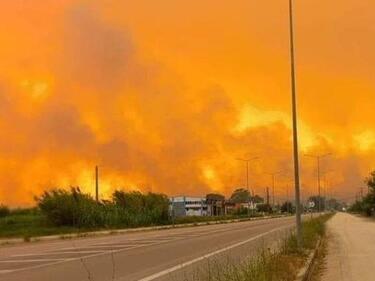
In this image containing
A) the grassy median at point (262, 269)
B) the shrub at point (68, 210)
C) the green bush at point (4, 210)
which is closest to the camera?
the grassy median at point (262, 269)

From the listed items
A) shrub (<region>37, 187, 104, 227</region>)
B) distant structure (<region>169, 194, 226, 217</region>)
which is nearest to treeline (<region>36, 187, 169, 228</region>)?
shrub (<region>37, 187, 104, 227</region>)

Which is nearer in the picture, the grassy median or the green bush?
the grassy median

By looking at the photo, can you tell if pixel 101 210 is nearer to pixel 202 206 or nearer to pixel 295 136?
pixel 295 136

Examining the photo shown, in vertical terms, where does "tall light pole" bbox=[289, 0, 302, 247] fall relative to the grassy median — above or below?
above

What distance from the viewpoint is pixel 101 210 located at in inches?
2881

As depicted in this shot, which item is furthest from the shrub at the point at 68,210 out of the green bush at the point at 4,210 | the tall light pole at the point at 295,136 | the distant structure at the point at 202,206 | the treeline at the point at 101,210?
the distant structure at the point at 202,206

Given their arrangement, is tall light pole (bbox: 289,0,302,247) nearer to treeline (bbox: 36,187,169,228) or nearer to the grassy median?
the grassy median

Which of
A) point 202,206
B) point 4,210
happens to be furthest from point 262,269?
point 202,206

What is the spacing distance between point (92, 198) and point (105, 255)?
4658 centimetres

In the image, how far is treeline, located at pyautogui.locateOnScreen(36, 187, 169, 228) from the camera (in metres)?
67.1

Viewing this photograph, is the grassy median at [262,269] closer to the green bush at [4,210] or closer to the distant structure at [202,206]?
the green bush at [4,210]

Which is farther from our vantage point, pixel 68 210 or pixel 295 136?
pixel 68 210

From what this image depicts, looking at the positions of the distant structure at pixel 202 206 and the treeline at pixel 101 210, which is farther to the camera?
the distant structure at pixel 202 206

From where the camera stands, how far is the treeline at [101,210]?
67125 millimetres
